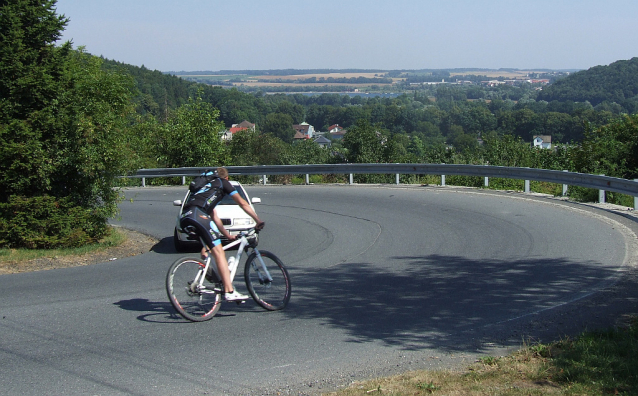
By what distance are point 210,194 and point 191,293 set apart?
114 centimetres

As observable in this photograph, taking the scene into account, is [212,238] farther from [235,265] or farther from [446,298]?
[446,298]

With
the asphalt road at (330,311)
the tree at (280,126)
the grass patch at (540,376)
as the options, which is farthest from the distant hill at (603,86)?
the grass patch at (540,376)

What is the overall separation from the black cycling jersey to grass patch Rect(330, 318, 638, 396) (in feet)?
9.29

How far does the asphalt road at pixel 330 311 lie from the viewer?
5.69 metres

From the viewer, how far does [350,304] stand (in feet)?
25.9

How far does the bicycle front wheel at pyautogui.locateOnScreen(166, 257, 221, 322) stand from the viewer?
Result: 7.16 metres

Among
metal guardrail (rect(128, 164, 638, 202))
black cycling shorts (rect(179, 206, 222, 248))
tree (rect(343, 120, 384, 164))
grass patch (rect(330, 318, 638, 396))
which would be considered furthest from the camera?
tree (rect(343, 120, 384, 164))

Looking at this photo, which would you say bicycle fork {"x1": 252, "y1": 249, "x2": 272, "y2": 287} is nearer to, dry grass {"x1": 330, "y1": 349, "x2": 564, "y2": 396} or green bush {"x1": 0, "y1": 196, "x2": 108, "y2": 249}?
dry grass {"x1": 330, "y1": 349, "x2": 564, "y2": 396}

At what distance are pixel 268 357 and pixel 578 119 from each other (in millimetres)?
62108

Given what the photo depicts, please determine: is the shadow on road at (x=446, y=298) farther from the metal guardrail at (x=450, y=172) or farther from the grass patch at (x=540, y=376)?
the metal guardrail at (x=450, y=172)

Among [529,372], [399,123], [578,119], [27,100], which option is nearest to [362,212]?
[27,100]

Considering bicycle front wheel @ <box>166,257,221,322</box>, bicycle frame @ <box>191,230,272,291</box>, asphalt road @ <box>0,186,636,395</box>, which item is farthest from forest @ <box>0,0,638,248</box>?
bicycle frame @ <box>191,230,272,291</box>

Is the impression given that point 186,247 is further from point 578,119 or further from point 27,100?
point 578,119

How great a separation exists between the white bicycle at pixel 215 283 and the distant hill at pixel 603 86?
83221 millimetres
